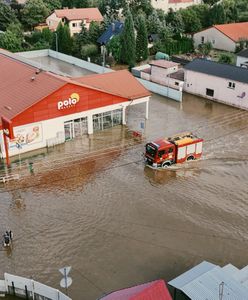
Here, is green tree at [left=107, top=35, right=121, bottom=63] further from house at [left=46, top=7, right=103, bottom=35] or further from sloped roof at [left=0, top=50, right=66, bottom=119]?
sloped roof at [left=0, top=50, right=66, bottom=119]

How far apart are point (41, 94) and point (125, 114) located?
8.75 meters

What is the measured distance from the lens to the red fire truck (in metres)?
25.7

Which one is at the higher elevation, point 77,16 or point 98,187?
point 77,16

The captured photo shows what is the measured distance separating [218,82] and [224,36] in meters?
19.9

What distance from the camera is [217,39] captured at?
56469mm

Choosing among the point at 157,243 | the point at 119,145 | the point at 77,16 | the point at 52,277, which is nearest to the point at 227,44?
the point at 77,16

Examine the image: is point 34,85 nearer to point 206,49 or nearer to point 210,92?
point 210,92

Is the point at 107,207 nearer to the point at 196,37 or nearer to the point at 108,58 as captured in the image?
the point at 108,58

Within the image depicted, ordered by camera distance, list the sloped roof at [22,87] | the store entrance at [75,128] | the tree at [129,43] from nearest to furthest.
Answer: the sloped roof at [22,87], the store entrance at [75,128], the tree at [129,43]

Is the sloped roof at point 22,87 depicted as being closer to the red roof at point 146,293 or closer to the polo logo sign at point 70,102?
the polo logo sign at point 70,102

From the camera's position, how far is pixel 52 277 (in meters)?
17.4

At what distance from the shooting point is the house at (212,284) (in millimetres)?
14305

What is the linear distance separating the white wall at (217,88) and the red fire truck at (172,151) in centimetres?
1199

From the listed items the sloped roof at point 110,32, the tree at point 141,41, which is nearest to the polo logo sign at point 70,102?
the tree at point 141,41
